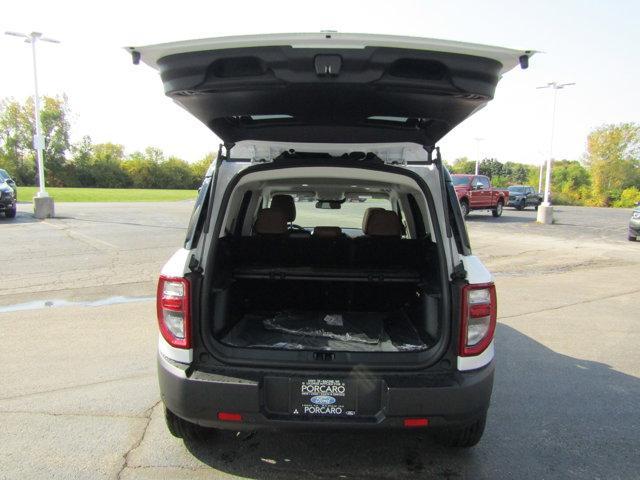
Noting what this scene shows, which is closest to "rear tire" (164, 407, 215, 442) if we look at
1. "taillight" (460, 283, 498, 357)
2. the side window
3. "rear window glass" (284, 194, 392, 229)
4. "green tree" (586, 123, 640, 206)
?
the side window

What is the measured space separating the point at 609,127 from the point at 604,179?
6758 millimetres

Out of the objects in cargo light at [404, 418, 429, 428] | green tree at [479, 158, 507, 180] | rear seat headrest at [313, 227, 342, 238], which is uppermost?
green tree at [479, 158, 507, 180]

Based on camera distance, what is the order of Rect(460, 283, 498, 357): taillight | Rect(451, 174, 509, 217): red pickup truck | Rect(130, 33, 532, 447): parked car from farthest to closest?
Rect(451, 174, 509, 217): red pickup truck
Rect(460, 283, 498, 357): taillight
Rect(130, 33, 532, 447): parked car

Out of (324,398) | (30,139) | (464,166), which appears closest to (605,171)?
(464,166)

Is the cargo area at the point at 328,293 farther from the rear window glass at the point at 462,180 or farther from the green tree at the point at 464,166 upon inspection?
the green tree at the point at 464,166

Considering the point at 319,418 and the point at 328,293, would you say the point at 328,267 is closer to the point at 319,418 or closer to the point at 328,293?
the point at 328,293

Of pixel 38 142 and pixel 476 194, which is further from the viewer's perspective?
pixel 476 194

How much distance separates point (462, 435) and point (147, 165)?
7697 centimetres

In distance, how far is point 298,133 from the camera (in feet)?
9.74

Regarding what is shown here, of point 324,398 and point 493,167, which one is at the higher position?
point 493,167

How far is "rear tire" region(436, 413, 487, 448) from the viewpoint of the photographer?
2.80 metres

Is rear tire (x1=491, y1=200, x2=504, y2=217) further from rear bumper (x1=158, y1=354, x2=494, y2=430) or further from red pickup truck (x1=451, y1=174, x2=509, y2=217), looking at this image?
rear bumper (x1=158, y1=354, x2=494, y2=430)

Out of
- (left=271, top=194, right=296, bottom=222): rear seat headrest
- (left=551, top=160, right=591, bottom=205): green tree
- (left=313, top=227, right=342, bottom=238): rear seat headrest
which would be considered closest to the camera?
(left=313, top=227, right=342, bottom=238): rear seat headrest

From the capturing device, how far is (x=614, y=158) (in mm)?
58156
